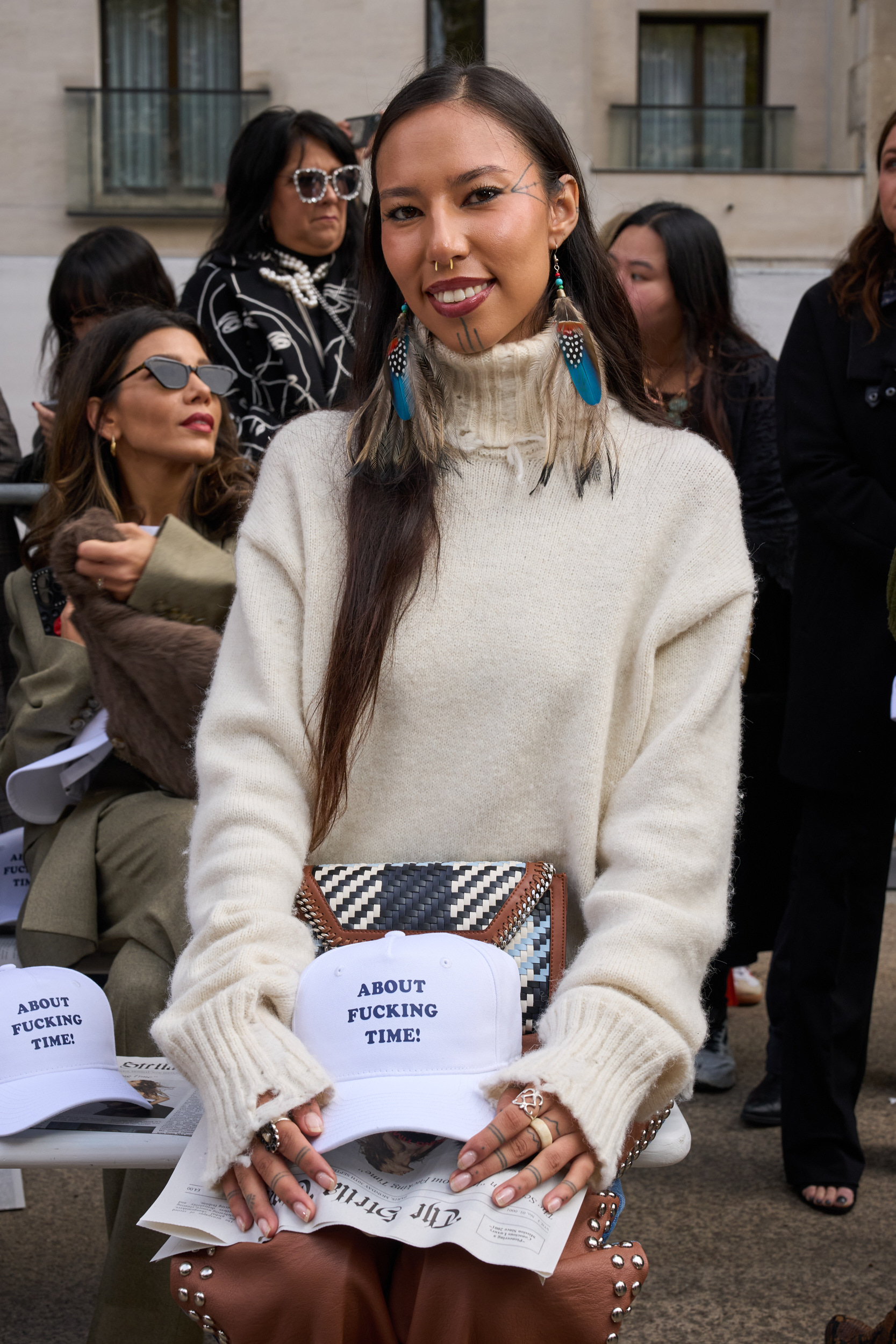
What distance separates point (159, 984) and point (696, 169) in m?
19.4

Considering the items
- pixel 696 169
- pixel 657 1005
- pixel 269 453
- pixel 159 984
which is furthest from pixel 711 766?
pixel 696 169

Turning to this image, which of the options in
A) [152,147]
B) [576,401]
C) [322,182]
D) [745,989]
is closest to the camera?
[576,401]

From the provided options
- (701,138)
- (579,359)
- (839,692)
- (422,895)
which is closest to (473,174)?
(579,359)

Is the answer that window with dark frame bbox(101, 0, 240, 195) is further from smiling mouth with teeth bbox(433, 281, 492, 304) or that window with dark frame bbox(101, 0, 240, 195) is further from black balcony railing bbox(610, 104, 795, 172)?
smiling mouth with teeth bbox(433, 281, 492, 304)

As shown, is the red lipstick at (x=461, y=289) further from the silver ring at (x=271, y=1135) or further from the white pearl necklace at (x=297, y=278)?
the white pearl necklace at (x=297, y=278)

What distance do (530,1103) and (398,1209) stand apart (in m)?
0.18

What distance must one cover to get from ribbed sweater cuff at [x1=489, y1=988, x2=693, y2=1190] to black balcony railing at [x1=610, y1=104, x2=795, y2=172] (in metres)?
19.3

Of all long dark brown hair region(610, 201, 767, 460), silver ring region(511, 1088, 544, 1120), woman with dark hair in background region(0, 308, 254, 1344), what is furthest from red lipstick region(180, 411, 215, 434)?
silver ring region(511, 1088, 544, 1120)

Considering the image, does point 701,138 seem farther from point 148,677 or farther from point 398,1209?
point 398,1209

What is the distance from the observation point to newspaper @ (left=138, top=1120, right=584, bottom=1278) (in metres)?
1.46

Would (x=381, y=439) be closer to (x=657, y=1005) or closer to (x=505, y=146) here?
(x=505, y=146)

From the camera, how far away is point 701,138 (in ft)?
66.4

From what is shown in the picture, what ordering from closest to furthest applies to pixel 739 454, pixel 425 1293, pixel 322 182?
pixel 425 1293 → pixel 739 454 → pixel 322 182

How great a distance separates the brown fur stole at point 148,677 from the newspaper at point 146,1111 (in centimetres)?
59
